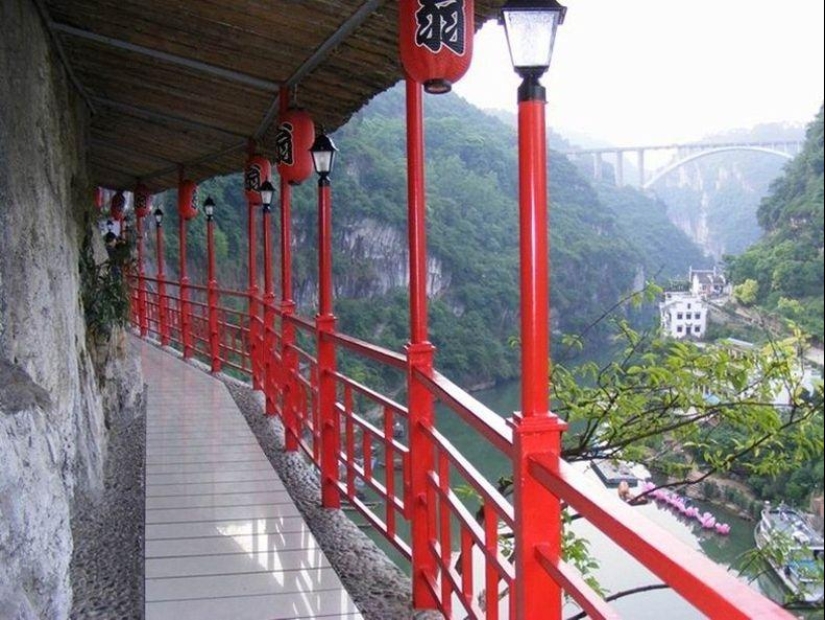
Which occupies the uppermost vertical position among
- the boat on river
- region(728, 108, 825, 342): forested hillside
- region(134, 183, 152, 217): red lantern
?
region(134, 183, 152, 217): red lantern

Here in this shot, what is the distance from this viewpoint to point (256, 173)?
5641 mm

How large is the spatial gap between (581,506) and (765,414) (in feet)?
7.25

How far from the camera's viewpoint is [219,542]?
10.0 feet

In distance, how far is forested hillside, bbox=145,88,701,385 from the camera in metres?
12.0

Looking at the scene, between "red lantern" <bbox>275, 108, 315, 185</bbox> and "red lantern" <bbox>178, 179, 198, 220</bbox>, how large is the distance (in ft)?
13.1

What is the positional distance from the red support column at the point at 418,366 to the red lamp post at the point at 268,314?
2655mm

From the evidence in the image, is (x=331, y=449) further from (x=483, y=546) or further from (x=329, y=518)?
(x=483, y=546)

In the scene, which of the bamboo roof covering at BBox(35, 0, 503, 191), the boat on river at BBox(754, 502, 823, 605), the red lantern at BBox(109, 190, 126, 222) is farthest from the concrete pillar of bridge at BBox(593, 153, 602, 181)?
the boat on river at BBox(754, 502, 823, 605)

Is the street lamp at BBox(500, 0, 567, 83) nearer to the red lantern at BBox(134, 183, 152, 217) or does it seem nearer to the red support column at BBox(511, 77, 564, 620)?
the red support column at BBox(511, 77, 564, 620)

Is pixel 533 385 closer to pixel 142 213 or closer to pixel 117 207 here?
pixel 142 213

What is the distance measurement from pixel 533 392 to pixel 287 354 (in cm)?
313

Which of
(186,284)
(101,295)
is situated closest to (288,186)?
(101,295)

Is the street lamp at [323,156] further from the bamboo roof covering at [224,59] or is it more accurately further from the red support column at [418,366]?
the red support column at [418,366]

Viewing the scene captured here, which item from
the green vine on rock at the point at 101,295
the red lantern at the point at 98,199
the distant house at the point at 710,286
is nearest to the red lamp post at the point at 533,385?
the green vine on rock at the point at 101,295
